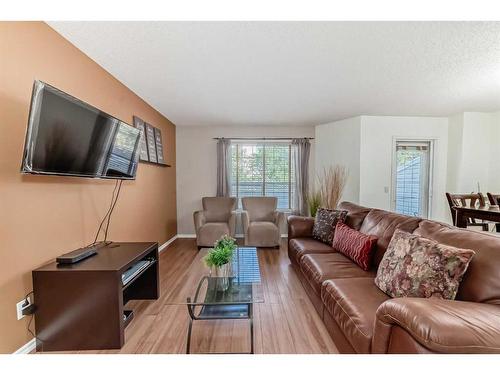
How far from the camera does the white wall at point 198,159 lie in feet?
15.9

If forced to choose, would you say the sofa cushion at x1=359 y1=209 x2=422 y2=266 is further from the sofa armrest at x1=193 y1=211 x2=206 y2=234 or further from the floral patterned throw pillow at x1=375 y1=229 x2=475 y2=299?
the sofa armrest at x1=193 y1=211 x2=206 y2=234

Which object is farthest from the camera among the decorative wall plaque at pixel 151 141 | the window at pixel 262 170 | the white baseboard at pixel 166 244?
the window at pixel 262 170

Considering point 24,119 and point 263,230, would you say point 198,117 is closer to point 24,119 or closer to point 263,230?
point 263,230

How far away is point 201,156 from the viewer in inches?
192

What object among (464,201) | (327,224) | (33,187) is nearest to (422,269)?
(327,224)

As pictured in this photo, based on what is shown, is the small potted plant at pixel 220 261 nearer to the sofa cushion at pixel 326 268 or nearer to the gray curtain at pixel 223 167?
the sofa cushion at pixel 326 268

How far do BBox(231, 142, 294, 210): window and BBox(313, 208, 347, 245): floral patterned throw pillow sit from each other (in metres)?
2.02

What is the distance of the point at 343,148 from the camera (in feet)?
14.3

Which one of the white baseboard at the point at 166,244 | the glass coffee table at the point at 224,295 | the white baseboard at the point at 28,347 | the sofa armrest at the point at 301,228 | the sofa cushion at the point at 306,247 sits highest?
the sofa armrest at the point at 301,228

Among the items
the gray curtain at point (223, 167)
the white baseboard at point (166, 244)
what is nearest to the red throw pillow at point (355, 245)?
the gray curtain at point (223, 167)

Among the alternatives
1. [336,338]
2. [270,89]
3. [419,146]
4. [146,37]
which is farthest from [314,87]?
[419,146]

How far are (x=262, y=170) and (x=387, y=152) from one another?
2350mm

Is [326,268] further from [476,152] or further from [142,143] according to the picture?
[476,152]

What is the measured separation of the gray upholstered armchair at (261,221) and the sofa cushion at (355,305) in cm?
228
